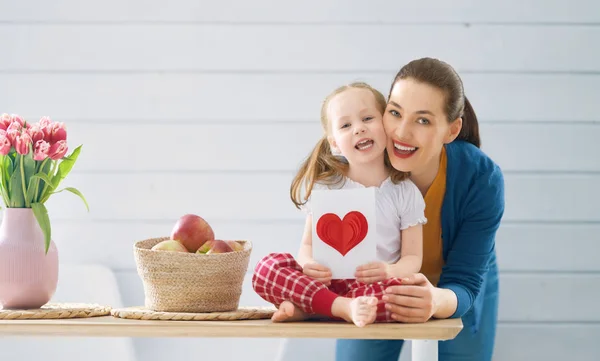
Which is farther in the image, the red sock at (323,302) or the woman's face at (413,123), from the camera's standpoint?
the woman's face at (413,123)

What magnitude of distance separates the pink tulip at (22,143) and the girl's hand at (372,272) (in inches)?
28.6

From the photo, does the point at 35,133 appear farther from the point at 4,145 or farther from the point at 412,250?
the point at 412,250

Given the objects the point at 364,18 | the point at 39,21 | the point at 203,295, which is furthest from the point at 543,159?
the point at 39,21

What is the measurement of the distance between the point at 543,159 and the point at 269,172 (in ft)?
2.74

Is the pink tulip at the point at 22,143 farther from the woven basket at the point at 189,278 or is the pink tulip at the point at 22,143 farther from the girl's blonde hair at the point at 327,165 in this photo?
the girl's blonde hair at the point at 327,165

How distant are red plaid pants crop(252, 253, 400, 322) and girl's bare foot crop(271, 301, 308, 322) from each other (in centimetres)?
1

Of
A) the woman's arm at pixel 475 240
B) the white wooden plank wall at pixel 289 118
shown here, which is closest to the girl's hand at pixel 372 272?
the woman's arm at pixel 475 240

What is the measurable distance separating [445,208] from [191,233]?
1.82ft

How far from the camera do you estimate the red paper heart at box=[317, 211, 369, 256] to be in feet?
5.34

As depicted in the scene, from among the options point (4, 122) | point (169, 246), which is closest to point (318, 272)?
point (169, 246)

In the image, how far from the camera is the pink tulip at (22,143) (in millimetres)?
1720

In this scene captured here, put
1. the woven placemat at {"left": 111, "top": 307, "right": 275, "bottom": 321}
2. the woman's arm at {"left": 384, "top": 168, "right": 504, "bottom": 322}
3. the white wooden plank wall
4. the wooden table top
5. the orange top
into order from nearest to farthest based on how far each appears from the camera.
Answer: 1. the wooden table top
2. the woven placemat at {"left": 111, "top": 307, "right": 275, "bottom": 321}
3. the woman's arm at {"left": 384, "top": 168, "right": 504, "bottom": 322}
4. the orange top
5. the white wooden plank wall

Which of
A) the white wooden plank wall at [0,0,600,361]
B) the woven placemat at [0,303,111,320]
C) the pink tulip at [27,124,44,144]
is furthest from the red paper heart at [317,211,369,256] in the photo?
the white wooden plank wall at [0,0,600,361]

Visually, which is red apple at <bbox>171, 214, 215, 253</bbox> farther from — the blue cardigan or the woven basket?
the blue cardigan
